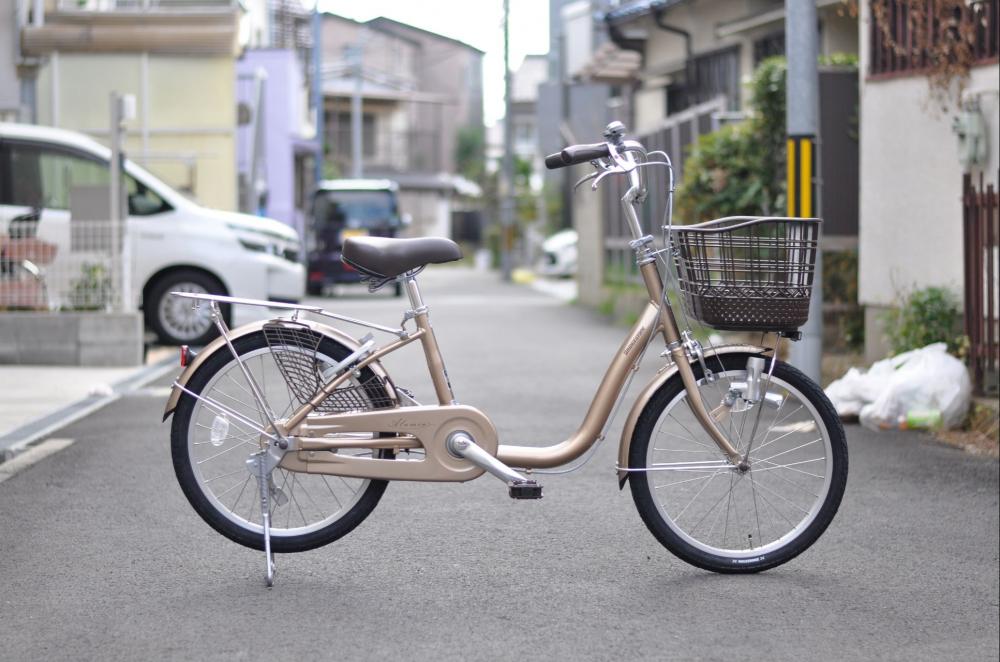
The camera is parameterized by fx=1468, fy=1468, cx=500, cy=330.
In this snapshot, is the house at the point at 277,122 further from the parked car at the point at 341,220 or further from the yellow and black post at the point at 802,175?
the yellow and black post at the point at 802,175

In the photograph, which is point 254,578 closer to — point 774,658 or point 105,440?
point 774,658

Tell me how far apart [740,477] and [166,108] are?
52.9ft

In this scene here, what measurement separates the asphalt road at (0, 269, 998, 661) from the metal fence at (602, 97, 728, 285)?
6.85 m

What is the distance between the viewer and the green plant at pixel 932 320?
8.78 m

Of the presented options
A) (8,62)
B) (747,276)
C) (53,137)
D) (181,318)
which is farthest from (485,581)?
(8,62)

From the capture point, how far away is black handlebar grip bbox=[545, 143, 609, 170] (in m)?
4.41

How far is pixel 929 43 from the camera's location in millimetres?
9148

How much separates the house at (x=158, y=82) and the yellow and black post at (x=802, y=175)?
11890 mm

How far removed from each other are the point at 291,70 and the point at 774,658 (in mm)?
30865

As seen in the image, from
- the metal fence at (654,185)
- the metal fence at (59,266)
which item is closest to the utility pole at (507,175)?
the metal fence at (654,185)

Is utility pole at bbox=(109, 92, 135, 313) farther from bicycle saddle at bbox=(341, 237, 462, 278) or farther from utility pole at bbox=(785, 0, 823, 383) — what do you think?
bicycle saddle at bbox=(341, 237, 462, 278)

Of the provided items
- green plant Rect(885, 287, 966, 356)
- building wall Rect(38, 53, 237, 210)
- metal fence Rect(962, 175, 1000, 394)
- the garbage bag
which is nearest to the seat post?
the garbage bag

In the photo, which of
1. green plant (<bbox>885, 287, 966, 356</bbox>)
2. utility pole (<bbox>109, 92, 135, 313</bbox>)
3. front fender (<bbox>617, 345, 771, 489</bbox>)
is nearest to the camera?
front fender (<bbox>617, 345, 771, 489</bbox>)

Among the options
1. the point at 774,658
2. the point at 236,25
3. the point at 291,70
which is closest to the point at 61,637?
the point at 774,658
